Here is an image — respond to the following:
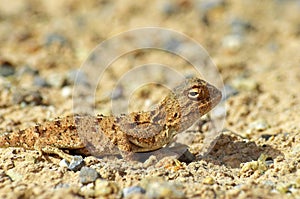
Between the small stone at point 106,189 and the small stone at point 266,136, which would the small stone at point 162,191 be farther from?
the small stone at point 266,136

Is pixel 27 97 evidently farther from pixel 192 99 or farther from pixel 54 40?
pixel 54 40

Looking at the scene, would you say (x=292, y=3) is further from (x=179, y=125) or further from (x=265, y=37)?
(x=179, y=125)

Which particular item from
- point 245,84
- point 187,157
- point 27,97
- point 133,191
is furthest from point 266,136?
point 27,97

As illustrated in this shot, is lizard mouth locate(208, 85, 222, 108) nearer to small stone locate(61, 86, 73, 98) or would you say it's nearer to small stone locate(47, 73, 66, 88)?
small stone locate(61, 86, 73, 98)

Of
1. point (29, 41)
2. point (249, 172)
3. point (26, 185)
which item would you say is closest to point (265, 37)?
point (29, 41)

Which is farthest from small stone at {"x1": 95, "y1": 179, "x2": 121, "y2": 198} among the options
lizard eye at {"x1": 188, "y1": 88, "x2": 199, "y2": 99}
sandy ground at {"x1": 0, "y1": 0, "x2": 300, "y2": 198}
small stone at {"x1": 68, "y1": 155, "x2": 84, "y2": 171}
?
lizard eye at {"x1": 188, "y1": 88, "x2": 199, "y2": 99}

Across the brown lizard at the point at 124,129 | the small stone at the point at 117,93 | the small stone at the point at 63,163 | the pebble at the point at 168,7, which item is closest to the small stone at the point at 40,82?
the small stone at the point at 117,93
